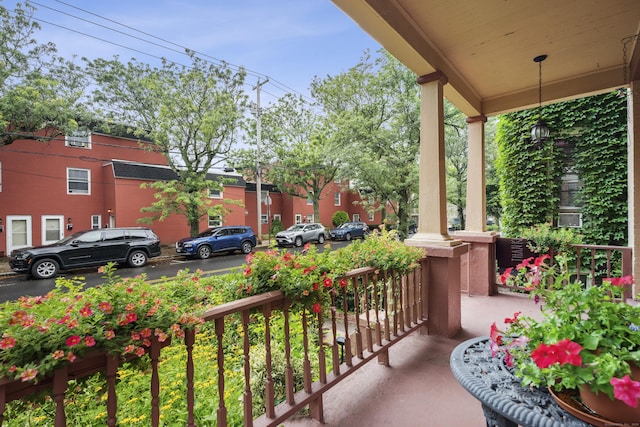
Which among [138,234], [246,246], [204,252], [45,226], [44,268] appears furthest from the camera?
[246,246]

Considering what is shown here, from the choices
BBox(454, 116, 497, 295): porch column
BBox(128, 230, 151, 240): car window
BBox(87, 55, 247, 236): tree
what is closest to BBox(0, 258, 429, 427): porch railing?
BBox(454, 116, 497, 295): porch column

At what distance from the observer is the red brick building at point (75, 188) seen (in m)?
10.6

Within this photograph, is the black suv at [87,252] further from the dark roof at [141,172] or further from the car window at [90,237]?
the dark roof at [141,172]

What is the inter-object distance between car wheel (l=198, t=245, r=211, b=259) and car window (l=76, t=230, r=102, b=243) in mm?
3015

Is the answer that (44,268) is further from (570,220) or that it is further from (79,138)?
(570,220)

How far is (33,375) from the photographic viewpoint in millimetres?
721

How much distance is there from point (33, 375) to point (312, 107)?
15908 mm

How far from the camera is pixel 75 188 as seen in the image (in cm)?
1205

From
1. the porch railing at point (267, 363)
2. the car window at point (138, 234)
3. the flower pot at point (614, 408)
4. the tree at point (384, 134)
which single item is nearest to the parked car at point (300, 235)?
the tree at point (384, 134)

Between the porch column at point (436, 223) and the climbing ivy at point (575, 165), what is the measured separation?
284 centimetres

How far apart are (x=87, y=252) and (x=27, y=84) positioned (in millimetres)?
5610

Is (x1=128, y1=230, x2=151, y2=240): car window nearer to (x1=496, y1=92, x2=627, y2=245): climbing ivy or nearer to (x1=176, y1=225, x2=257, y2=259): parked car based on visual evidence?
(x1=176, y1=225, x2=257, y2=259): parked car

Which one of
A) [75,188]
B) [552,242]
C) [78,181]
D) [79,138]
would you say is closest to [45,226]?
[75,188]

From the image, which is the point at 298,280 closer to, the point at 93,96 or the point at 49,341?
the point at 49,341
